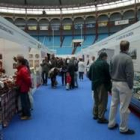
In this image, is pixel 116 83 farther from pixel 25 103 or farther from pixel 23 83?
pixel 25 103

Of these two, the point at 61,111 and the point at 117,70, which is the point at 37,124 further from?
the point at 117,70

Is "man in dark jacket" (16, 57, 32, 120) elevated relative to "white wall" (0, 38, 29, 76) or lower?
lower

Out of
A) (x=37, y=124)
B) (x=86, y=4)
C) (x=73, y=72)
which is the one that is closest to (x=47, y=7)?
(x=86, y=4)

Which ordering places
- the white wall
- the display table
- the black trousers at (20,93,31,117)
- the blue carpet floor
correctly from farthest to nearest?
the white wall < the black trousers at (20,93,31,117) < the display table < the blue carpet floor

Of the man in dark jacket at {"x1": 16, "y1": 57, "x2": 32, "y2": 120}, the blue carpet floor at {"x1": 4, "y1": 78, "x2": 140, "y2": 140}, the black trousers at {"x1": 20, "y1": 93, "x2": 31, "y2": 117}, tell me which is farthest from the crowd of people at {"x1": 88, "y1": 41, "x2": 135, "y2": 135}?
the black trousers at {"x1": 20, "y1": 93, "x2": 31, "y2": 117}

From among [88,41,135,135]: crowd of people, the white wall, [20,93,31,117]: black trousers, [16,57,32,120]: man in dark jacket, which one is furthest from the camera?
the white wall

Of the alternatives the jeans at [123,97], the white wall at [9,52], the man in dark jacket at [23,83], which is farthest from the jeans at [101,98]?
the white wall at [9,52]

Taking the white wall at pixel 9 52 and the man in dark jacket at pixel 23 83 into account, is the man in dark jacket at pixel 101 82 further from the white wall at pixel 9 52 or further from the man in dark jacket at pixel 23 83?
the white wall at pixel 9 52

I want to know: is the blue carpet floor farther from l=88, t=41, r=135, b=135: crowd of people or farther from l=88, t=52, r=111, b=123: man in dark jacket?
l=88, t=52, r=111, b=123: man in dark jacket

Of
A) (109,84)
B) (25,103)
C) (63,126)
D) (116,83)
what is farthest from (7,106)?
(116,83)

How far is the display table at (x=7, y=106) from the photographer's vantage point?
206 inches

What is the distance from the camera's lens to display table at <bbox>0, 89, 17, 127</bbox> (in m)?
5.23

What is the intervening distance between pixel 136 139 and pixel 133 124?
986 mm

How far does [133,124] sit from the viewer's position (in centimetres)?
525
